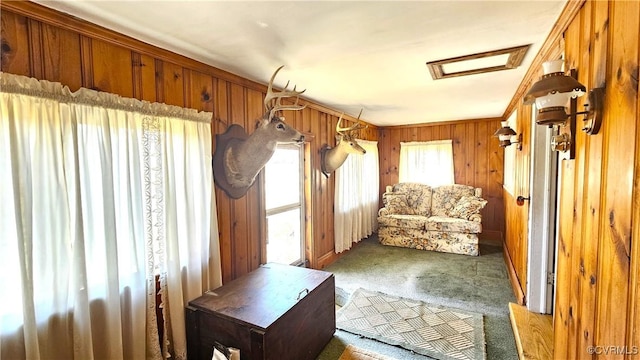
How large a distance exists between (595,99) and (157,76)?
93.3 inches

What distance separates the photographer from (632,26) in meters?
0.92

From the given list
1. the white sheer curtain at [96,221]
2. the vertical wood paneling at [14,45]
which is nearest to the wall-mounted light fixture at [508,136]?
the white sheer curtain at [96,221]

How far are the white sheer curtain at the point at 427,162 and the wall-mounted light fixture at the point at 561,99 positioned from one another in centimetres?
467

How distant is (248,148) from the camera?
2471 millimetres

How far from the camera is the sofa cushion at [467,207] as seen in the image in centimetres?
484

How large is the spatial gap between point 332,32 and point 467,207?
423 centimetres

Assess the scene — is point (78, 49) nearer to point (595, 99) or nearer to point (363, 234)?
point (595, 99)

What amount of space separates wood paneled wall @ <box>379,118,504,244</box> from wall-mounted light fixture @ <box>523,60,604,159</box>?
4611 millimetres

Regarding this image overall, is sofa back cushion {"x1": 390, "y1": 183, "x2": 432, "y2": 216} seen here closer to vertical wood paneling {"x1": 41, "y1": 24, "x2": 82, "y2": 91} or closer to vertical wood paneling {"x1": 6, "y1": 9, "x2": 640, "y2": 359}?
vertical wood paneling {"x1": 6, "y1": 9, "x2": 640, "y2": 359}

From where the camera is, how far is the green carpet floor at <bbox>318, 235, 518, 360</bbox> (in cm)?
243

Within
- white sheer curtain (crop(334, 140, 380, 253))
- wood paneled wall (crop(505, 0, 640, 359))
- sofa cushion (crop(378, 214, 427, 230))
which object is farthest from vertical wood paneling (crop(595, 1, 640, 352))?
sofa cushion (crop(378, 214, 427, 230))

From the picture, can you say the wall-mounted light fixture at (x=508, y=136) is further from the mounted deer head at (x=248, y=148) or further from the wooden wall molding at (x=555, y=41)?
the mounted deer head at (x=248, y=148)

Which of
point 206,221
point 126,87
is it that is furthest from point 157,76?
point 206,221

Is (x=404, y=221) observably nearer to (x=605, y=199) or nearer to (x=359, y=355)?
(x=359, y=355)
